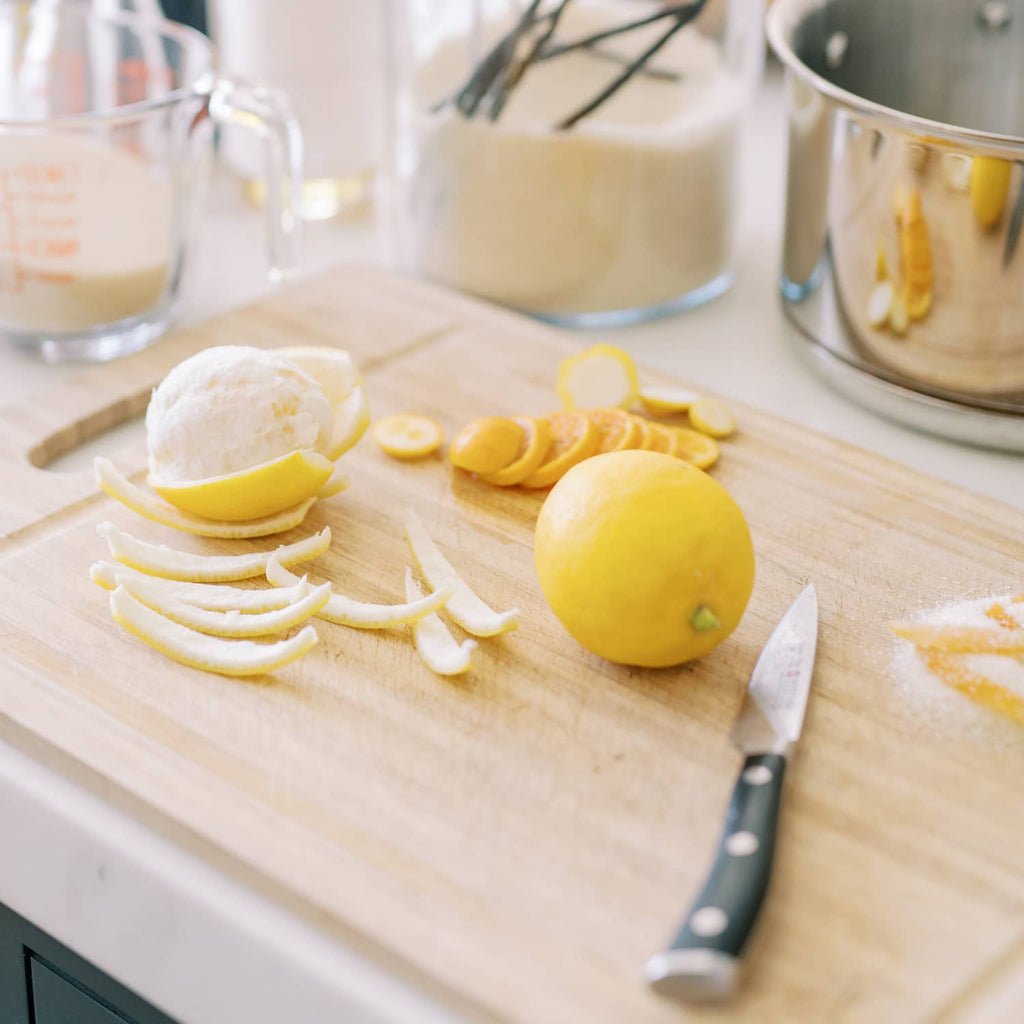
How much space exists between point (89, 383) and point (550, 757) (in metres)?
0.64

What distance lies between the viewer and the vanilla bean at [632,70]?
1.22m

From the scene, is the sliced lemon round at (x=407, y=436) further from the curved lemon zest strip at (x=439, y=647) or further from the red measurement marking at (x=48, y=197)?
the red measurement marking at (x=48, y=197)

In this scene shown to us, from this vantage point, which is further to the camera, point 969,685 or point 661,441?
point 661,441

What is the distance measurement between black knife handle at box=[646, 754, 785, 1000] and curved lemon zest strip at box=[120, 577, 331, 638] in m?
0.32

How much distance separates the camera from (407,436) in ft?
3.71

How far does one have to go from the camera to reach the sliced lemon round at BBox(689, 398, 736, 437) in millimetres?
1154

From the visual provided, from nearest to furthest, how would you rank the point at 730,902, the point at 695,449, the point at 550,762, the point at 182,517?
the point at 730,902
the point at 550,762
the point at 182,517
the point at 695,449

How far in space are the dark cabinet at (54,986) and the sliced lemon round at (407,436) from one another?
1.55 feet

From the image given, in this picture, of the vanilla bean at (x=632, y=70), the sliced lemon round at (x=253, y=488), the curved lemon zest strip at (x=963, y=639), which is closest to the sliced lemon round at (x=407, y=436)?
the sliced lemon round at (x=253, y=488)

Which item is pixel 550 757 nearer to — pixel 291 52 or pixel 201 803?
pixel 201 803

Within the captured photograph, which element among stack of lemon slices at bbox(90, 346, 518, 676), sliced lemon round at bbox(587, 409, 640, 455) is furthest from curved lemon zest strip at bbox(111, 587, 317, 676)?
sliced lemon round at bbox(587, 409, 640, 455)

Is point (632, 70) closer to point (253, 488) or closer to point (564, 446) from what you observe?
point (564, 446)

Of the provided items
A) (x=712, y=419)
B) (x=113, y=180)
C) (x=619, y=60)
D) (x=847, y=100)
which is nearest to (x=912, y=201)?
(x=847, y=100)

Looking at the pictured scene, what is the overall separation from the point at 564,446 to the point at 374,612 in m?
0.26
